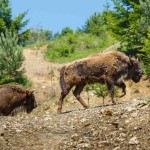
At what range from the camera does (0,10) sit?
109 feet

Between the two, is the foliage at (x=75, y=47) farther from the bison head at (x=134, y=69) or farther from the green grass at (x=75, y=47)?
the bison head at (x=134, y=69)

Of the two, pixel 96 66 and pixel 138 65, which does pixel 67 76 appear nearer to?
pixel 96 66

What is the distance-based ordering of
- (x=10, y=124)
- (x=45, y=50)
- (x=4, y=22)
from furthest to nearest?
(x=45, y=50) → (x=4, y=22) → (x=10, y=124)

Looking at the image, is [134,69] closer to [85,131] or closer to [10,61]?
[85,131]

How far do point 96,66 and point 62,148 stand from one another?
18.0 ft

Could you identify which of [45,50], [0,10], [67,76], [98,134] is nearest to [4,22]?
[0,10]

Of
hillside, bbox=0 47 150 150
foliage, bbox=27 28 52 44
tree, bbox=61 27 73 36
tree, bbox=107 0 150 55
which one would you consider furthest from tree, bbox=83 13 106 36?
hillside, bbox=0 47 150 150

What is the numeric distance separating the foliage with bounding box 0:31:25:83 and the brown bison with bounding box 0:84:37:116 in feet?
37.4

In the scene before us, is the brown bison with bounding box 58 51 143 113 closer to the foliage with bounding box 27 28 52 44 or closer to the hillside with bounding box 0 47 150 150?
the hillside with bounding box 0 47 150 150

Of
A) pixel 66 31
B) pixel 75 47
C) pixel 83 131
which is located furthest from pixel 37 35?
pixel 83 131

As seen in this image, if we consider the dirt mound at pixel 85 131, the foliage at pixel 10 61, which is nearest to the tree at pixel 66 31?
the foliage at pixel 10 61

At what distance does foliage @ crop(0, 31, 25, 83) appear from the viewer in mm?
26906

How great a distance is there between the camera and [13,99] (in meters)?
14.8

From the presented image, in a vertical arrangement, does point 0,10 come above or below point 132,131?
above
